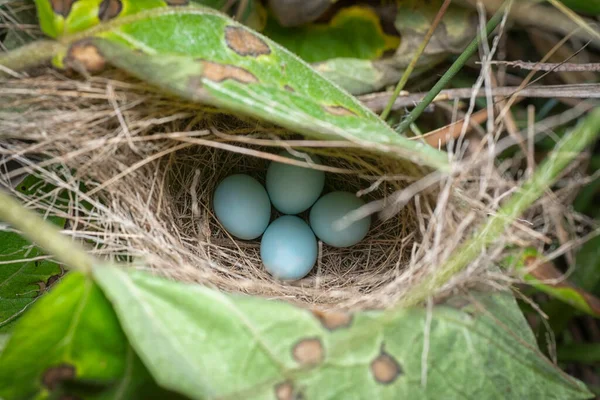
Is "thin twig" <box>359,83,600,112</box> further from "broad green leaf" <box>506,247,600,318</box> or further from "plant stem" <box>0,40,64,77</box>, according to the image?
"plant stem" <box>0,40,64,77</box>

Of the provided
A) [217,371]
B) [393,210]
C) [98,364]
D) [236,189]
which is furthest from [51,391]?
[393,210]

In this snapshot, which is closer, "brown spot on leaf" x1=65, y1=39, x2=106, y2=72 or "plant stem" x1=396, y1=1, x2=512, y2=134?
"brown spot on leaf" x1=65, y1=39, x2=106, y2=72

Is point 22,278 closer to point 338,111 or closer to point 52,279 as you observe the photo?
point 52,279

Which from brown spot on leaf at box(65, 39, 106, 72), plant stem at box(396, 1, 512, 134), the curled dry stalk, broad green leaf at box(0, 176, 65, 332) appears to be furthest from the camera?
broad green leaf at box(0, 176, 65, 332)

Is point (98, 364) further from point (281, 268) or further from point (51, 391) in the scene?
point (281, 268)

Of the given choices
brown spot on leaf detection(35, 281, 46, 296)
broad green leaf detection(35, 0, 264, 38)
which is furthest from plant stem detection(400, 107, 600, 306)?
brown spot on leaf detection(35, 281, 46, 296)

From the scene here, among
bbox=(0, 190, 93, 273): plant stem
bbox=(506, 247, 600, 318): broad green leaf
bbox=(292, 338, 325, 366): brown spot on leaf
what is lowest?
bbox=(292, 338, 325, 366): brown spot on leaf
